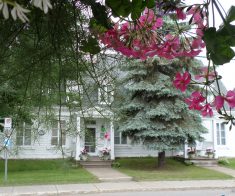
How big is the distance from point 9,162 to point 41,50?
21.0 m

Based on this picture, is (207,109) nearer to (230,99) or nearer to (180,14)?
(230,99)

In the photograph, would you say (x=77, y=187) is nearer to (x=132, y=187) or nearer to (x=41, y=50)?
(x=132, y=187)

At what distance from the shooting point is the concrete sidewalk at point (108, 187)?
1419 centimetres

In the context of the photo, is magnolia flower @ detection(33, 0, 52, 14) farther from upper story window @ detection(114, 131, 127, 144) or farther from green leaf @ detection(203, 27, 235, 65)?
upper story window @ detection(114, 131, 127, 144)

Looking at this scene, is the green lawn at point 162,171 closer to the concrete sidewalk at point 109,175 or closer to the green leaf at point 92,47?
the concrete sidewalk at point 109,175

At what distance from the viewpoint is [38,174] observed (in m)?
18.5

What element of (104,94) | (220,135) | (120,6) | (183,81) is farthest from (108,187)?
(220,135)

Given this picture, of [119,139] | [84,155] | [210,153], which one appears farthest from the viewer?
[119,139]

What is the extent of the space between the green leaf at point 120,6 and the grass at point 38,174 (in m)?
13.5

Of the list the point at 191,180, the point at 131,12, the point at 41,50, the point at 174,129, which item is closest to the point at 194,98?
the point at 131,12

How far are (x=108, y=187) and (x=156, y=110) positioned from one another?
685 cm

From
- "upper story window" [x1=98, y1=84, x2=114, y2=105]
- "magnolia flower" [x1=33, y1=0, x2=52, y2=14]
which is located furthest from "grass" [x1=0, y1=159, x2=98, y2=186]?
"magnolia flower" [x1=33, y1=0, x2=52, y2=14]

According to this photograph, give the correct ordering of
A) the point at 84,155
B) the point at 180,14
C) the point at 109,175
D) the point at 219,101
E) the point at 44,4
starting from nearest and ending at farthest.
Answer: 1. the point at 44,4
2. the point at 219,101
3. the point at 180,14
4. the point at 109,175
5. the point at 84,155

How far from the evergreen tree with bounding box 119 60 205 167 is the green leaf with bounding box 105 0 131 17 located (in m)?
19.5
